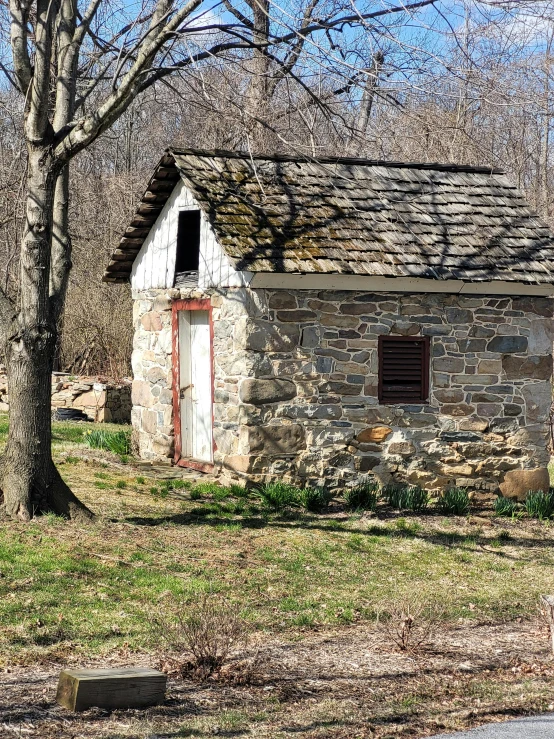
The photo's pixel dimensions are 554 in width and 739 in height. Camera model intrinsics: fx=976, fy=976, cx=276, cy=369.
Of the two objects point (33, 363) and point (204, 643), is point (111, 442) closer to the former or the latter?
point (33, 363)

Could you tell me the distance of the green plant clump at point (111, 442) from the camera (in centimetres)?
1439

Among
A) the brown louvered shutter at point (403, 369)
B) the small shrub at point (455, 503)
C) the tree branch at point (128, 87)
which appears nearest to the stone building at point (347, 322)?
the brown louvered shutter at point (403, 369)

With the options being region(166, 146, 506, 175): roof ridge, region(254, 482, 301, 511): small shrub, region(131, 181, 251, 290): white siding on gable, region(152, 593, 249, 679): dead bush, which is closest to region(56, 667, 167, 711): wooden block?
region(152, 593, 249, 679): dead bush

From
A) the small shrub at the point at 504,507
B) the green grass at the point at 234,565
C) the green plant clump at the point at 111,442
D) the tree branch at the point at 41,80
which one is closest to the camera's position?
the green grass at the point at 234,565

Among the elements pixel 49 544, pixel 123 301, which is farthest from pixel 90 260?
pixel 49 544

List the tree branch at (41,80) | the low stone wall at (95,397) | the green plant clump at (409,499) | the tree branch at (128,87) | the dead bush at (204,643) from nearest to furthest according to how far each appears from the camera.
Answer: the dead bush at (204,643)
the tree branch at (128,87)
the tree branch at (41,80)
the green plant clump at (409,499)
the low stone wall at (95,397)

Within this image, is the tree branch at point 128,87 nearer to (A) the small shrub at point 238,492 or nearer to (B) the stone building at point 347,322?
(B) the stone building at point 347,322

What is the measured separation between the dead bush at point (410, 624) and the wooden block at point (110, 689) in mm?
2130

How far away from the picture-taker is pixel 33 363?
939 cm

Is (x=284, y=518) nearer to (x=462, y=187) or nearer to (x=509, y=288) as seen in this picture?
(x=509, y=288)

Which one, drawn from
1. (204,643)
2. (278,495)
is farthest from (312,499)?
(204,643)

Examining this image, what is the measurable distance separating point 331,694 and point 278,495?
549cm

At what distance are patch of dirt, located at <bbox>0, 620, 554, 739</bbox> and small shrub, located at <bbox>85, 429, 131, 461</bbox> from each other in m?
7.46

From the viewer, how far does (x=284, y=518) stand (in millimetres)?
10945
